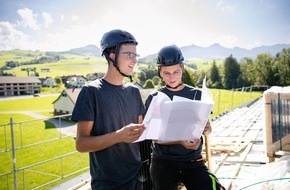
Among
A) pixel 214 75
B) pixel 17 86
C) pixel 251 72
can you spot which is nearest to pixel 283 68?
pixel 251 72

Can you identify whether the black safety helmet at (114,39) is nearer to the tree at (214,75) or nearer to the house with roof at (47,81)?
the tree at (214,75)

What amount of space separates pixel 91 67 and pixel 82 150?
14557 centimetres

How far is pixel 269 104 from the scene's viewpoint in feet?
15.1

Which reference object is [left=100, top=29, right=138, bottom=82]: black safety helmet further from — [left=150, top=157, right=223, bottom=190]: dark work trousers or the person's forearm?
[left=150, top=157, right=223, bottom=190]: dark work trousers

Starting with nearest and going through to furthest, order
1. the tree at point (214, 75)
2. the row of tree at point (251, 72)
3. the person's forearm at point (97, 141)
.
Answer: the person's forearm at point (97, 141), the row of tree at point (251, 72), the tree at point (214, 75)

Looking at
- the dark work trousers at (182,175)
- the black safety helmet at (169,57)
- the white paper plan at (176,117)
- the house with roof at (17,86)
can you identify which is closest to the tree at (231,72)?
the house with roof at (17,86)

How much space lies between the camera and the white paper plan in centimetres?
180

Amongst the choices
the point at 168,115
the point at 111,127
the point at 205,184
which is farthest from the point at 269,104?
the point at 111,127

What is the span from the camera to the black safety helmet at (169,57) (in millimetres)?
2594

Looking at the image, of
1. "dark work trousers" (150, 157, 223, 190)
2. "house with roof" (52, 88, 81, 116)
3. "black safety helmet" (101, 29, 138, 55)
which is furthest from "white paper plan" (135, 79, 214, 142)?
"house with roof" (52, 88, 81, 116)

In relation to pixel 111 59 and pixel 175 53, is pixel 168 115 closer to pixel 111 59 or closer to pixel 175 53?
pixel 111 59

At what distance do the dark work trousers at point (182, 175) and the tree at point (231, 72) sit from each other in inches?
2723

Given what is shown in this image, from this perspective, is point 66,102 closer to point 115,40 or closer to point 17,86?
point 17,86

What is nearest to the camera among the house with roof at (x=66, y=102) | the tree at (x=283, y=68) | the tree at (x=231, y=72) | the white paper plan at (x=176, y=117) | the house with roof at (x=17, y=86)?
the white paper plan at (x=176, y=117)
